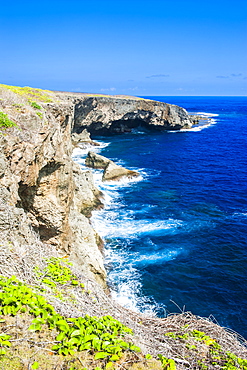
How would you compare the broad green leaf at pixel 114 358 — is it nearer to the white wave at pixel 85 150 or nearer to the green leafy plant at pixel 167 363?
the green leafy plant at pixel 167 363

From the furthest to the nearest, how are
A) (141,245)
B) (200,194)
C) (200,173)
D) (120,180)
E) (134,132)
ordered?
(134,132)
(200,173)
(120,180)
(200,194)
(141,245)

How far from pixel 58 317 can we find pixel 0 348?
A: 1.45 m

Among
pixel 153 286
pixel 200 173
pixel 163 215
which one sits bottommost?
pixel 153 286

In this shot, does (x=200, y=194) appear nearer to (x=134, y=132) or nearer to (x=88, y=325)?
(x=88, y=325)

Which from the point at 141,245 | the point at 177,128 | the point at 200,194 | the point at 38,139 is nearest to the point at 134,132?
the point at 177,128

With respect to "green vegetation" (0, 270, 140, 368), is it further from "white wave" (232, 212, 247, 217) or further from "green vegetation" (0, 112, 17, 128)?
"white wave" (232, 212, 247, 217)

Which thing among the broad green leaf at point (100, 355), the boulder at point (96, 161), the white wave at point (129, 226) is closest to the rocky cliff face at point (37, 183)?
the broad green leaf at point (100, 355)

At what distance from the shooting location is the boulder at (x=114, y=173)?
48.6 m

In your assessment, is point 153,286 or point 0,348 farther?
point 153,286

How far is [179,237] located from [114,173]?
70.6 feet

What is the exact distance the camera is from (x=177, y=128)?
104 m

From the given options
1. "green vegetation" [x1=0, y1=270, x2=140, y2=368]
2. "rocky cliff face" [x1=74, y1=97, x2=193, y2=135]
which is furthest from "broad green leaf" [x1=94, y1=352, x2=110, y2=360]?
"rocky cliff face" [x1=74, y1=97, x2=193, y2=135]

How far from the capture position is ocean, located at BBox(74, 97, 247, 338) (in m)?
22.7

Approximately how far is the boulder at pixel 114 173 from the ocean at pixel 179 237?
1516 millimetres
